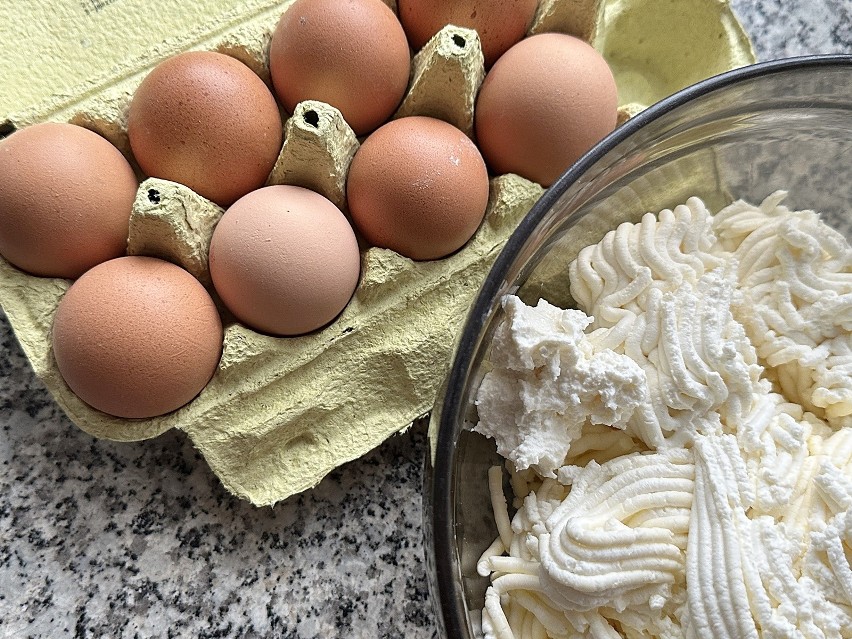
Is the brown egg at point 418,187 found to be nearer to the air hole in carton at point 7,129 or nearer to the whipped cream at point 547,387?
the whipped cream at point 547,387

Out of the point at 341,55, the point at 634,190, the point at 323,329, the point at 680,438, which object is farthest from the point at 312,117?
the point at 680,438

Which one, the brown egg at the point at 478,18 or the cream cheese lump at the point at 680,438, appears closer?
the cream cheese lump at the point at 680,438

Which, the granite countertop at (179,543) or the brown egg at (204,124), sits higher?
the brown egg at (204,124)

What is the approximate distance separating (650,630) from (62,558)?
65 centimetres

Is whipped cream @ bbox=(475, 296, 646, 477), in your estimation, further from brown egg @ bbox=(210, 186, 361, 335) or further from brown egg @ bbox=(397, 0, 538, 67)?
brown egg @ bbox=(397, 0, 538, 67)

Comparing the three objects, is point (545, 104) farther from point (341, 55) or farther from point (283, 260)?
point (283, 260)

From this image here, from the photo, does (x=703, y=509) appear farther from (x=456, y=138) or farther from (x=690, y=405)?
(x=456, y=138)

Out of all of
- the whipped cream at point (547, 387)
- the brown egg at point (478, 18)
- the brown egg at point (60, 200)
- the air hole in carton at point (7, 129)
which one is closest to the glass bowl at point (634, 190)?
the whipped cream at point (547, 387)

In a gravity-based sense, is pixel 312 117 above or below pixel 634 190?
below

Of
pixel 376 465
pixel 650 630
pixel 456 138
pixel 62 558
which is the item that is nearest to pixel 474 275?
pixel 456 138

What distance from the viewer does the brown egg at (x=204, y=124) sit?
0.68 m

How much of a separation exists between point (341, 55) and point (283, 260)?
0.77 feet

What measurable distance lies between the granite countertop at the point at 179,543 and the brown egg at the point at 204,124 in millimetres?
317

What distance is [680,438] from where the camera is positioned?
61 centimetres
